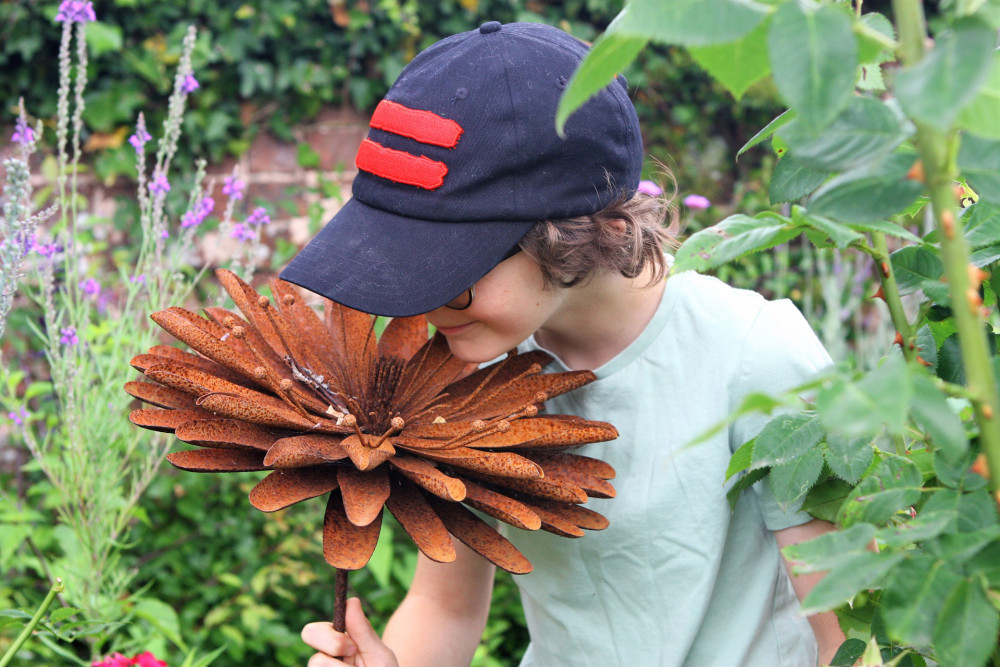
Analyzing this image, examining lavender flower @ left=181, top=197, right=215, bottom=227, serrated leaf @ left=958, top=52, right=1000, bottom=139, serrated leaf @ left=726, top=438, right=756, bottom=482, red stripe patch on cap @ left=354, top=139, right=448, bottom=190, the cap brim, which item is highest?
serrated leaf @ left=958, top=52, right=1000, bottom=139

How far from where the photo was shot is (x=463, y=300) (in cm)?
90

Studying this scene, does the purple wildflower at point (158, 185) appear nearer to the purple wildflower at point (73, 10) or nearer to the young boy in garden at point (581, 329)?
the purple wildflower at point (73, 10)

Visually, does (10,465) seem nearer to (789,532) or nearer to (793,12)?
(789,532)

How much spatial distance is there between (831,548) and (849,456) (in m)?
0.15

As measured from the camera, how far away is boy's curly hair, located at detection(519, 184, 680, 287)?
89 centimetres

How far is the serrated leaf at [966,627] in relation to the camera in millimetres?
425

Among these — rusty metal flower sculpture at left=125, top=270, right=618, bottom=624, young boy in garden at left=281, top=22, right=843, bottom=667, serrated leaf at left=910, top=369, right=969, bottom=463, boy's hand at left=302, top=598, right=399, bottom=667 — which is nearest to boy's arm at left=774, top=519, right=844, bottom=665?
young boy in garden at left=281, top=22, right=843, bottom=667

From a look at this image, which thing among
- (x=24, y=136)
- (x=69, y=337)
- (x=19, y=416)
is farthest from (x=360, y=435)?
(x=19, y=416)

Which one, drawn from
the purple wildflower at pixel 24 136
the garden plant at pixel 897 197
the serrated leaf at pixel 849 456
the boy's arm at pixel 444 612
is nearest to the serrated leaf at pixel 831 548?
the garden plant at pixel 897 197

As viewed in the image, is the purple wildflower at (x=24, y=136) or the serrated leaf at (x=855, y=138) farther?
the purple wildflower at (x=24, y=136)

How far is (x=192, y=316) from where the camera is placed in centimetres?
90

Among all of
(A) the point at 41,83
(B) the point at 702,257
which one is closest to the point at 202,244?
(A) the point at 41,83

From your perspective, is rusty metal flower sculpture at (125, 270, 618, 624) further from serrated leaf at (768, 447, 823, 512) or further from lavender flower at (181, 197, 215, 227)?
lavender flower at (181, 197, 215, 227)

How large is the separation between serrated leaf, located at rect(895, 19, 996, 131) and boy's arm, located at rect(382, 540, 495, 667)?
94 centimetres
